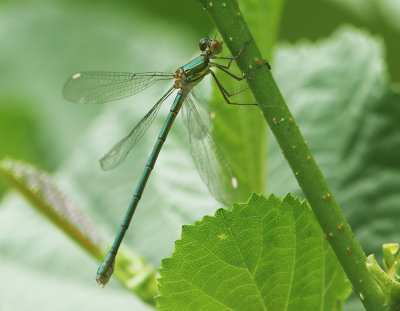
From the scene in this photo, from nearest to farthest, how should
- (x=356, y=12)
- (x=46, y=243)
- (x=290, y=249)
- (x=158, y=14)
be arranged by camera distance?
(x=290, y=249) < (x=46, y=243) < (x=356, y=12) < (x=158, y=14)

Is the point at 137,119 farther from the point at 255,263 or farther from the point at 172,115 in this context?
the point at 255,263

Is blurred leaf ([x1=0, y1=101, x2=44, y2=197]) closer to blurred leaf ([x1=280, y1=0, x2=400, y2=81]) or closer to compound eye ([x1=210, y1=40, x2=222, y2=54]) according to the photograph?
blurred leaf ([x1=280, y1=0, x2=400, y2=81])

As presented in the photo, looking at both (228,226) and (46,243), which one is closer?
(228,226)

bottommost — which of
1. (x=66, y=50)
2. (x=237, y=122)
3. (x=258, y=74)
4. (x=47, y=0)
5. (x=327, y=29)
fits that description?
(x=258, y=74)

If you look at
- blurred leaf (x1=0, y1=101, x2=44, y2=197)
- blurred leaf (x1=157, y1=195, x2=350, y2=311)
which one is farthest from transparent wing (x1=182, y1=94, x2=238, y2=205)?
blurred leaf (x1=0, y1=101, x2=44, y2=197)

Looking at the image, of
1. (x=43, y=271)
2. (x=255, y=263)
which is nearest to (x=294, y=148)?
(x=255, y=263)

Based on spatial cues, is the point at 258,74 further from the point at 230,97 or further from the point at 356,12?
the point at 356,12

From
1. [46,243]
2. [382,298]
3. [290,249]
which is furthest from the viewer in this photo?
[46,243]

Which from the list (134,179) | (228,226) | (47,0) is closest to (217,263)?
(228,226)
